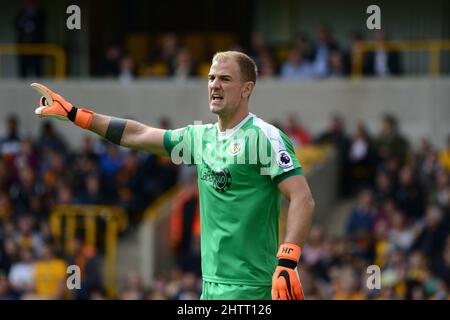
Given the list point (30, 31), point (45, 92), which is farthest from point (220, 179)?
point (30, 31)

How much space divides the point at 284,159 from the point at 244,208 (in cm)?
37

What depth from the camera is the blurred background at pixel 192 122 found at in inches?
523

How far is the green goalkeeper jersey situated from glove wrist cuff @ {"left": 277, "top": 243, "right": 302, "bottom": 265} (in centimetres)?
35

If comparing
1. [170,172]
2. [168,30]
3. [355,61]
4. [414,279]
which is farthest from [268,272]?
[168,30]

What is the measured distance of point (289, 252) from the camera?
553 centimetres

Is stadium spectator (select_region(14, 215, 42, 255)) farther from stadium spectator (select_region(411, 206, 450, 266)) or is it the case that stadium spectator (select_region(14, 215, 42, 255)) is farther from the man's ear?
the man's ear

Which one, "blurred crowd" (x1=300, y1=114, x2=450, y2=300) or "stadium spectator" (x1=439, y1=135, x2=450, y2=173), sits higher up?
"stadium spectator" (x1=439, y1=135, x2=450, y2=173)

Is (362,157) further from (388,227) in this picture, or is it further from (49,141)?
(49,141)

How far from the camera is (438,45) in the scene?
1892 centimetres

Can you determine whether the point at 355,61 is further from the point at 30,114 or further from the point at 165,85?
the point at 30,114

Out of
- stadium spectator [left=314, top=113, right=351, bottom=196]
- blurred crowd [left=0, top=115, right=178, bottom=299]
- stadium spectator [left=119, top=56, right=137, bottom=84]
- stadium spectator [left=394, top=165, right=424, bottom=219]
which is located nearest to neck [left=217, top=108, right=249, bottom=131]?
blurred crowd [left=0, top=115, right=178, bottom=299]

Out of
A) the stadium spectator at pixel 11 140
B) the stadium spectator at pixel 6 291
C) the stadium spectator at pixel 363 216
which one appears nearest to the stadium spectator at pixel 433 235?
the stadium spectator at pixel 363 216

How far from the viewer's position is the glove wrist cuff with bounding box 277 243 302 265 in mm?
5523

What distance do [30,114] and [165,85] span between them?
251 centimetres
